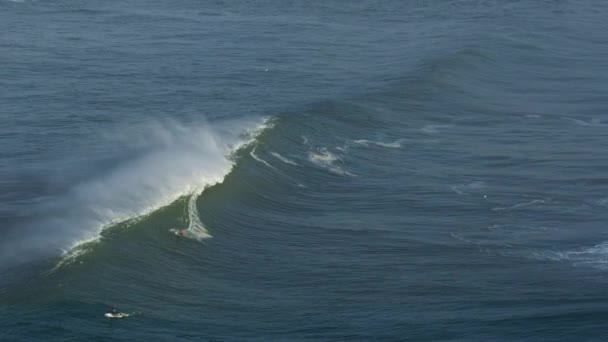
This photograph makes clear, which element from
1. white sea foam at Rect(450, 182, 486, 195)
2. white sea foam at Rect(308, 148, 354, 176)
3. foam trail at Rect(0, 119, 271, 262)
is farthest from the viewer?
white sea foam at Rect(308, 148, 354, 176)

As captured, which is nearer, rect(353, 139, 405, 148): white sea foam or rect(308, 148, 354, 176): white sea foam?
rect(308, 148, 354, 176): white sea foam

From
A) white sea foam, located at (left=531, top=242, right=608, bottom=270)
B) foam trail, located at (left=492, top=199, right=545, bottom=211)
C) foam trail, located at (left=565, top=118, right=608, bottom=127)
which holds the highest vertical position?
foam trail, located at (left=565, top=118, right=608, bottom=127)

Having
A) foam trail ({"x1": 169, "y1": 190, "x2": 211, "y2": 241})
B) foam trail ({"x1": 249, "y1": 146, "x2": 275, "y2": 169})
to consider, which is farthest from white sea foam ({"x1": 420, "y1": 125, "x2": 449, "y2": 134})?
foam trail ({"x1": 169, "y1": 190, "x2": 211, "y2": 241})

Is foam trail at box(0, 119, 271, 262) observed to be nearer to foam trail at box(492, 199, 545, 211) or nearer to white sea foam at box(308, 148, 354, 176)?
white sea foam at box(308, 148, 354, 176)

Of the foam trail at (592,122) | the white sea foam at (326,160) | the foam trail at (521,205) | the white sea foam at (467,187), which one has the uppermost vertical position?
the foam trail at (592,122)

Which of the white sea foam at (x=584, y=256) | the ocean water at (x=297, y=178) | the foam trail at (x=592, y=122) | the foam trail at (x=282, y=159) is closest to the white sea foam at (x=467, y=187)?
the ocean water at (x=297, y=178)

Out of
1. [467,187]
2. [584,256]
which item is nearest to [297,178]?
[467,187]

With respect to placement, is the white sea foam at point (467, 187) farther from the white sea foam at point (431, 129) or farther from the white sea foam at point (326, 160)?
the white sea foam at point (431, 129)
